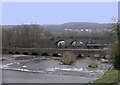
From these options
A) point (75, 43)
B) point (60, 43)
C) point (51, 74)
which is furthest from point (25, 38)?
point (51, 74)

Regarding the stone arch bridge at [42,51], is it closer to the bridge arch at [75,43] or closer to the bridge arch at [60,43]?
the bridge arch at [60,43]

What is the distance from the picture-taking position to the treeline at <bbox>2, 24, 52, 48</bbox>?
73.4m

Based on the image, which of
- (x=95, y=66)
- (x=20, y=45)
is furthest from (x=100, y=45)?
(x=95, y=66)

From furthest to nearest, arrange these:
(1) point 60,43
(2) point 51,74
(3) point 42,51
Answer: (1) point 60,43, (3) point 42,51, (2) point 51,74

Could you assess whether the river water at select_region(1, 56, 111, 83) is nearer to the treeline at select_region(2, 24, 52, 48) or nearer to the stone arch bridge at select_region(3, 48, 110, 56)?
the stone arch bridge at select_region(3, 48, 110, 56)

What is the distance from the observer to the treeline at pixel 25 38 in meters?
73.4

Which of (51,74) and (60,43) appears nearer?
(51,74)

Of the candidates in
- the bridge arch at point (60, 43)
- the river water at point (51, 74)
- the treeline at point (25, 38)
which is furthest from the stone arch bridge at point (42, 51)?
the river water at point (51, 74)

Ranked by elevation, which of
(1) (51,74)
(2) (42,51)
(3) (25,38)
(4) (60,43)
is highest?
(3) (25,38)

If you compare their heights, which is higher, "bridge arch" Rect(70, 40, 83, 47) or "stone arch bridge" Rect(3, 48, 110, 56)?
"bridge arch" Rect(70, 40, 83, 47)

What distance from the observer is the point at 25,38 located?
7662 cm

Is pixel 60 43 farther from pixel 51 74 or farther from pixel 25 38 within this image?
pixel 51 74

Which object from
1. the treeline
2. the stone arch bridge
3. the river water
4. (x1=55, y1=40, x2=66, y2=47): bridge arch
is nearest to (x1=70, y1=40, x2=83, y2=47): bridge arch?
(x1=55, y1=40, x2=66, y2=47): bridge arch

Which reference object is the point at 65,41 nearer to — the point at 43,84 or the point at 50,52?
the point at 50,52
